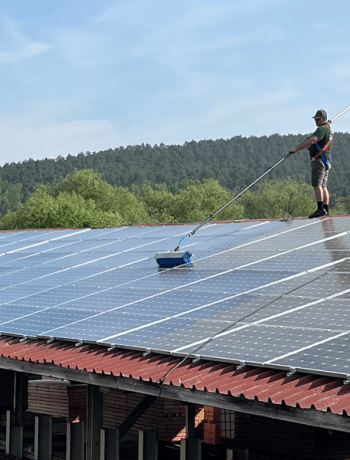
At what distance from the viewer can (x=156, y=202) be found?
449 feet

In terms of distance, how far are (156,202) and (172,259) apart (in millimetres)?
121217

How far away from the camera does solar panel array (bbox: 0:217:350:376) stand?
9695 millimetres

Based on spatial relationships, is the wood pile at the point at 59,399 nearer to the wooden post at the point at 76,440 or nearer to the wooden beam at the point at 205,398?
the wooden post at the point at 76,440

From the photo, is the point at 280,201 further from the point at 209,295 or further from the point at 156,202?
the point at 209,295

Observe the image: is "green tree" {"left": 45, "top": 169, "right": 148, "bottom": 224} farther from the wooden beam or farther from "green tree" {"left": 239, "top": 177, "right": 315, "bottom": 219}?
the wooden beam

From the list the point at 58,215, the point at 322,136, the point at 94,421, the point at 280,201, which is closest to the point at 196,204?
the point at 280,201

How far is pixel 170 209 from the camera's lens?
442 feet

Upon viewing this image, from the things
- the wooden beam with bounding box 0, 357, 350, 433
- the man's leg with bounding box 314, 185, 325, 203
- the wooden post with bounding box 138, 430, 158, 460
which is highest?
the man's leg with bounding box 314, 185, 325, 203

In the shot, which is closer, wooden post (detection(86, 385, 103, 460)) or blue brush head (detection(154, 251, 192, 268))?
wooden post (detection(86, 385, 103, 460))

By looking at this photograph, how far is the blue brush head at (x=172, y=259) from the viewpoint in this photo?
15.7 meters

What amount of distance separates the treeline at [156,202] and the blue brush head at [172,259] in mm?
81878

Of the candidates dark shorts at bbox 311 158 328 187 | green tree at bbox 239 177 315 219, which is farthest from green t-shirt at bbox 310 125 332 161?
green tree at bbox 239 177 315 219

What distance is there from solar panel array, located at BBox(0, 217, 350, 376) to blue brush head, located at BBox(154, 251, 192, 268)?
0.22m

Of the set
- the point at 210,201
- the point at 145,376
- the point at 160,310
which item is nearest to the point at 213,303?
the point at 160,310
